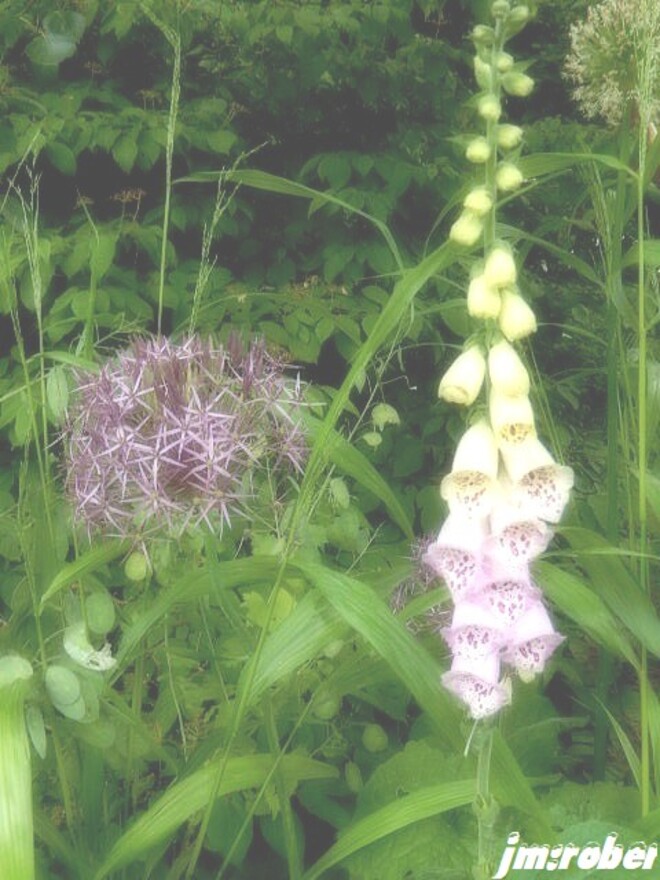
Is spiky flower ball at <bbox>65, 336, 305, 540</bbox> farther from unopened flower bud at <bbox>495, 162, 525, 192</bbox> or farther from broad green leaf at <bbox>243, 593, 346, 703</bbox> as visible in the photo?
unopened flower bud at <bbox>495, 162, 525, 192</bbox>

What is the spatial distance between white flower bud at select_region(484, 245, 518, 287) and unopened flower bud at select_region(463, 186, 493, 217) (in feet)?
0.16

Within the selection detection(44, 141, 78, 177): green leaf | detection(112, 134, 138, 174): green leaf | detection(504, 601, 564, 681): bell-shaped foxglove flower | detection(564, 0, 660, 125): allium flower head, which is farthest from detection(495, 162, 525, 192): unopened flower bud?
detection(44, 141, 78, 177): green leaf

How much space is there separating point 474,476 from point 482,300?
199mm

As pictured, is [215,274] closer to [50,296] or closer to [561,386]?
[50,296]

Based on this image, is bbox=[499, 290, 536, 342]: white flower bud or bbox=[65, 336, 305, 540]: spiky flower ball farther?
bbox=[65, 336, 305, 540]: spiky flower ball

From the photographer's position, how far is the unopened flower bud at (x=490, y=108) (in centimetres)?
133

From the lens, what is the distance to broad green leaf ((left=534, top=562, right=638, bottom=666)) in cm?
154

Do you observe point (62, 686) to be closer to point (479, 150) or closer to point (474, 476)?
point (474, 476)

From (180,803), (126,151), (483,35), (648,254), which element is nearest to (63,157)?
(126,151)

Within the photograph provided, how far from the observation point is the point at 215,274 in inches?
121

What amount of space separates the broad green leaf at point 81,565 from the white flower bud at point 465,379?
0.54 metres

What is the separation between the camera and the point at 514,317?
1293 millimetres

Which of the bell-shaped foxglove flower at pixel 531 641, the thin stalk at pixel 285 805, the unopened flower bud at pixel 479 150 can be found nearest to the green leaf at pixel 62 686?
the thin stalk at pixel 285 805

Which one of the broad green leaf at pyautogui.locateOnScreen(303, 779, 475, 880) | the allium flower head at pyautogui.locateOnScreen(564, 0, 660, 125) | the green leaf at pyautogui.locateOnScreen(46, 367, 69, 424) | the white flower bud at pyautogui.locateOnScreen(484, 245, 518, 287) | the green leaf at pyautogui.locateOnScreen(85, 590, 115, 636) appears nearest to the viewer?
the white flower bud at pyautogui.locateOnScreen(484, 245, 518, 287)
